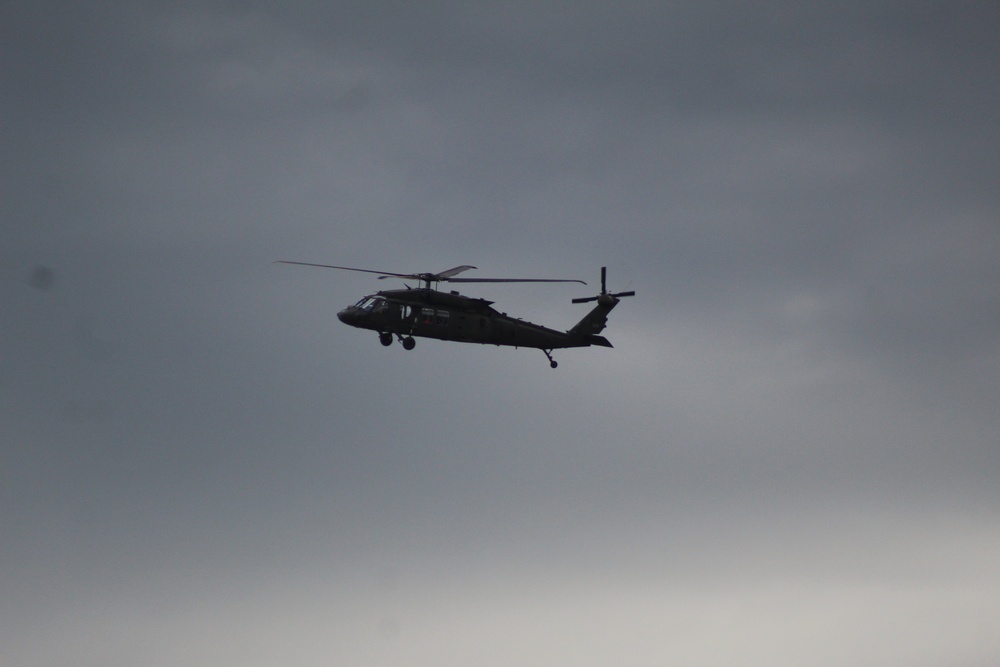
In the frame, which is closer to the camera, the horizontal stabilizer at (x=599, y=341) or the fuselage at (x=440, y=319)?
the fuselage at (x=440, y=319)

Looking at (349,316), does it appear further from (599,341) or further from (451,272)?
(599,341)

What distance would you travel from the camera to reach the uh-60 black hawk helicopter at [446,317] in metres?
90.4

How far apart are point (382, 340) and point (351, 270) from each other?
7.23m

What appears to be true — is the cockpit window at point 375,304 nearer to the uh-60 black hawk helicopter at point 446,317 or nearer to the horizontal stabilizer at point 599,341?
the uh-60 black hawk helicopter at point 446,317

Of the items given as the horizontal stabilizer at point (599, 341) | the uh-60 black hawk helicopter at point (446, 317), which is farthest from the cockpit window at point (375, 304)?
the horizontal stabilizer at point (599, 341)

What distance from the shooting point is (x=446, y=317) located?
9275 cm

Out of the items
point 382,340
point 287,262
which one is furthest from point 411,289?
point 287,262

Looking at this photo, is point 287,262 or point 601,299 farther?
point 601,299

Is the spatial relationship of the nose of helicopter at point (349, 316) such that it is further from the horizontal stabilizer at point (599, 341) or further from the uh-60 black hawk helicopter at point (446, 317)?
the horizontal stabilizer at point (599, 341)

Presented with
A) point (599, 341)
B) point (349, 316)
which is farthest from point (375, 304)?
point (599, 341)

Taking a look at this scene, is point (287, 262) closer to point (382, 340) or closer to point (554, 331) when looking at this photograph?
point (382, 340)

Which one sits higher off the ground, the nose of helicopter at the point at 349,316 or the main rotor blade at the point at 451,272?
the main rotor blade at the point at 451,272

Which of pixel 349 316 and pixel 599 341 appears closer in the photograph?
pixel 349 316

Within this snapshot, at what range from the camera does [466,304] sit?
307 ft
